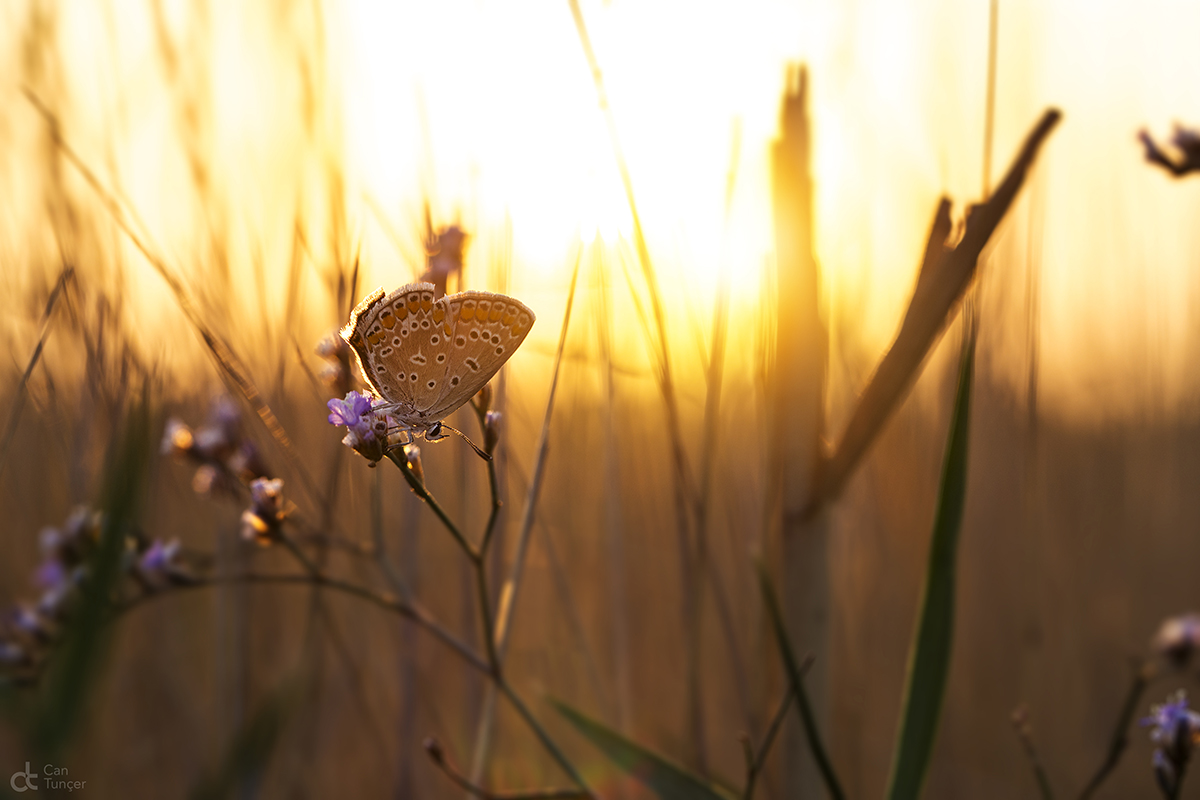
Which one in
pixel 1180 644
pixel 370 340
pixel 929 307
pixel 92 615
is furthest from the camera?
pixel 1180 644

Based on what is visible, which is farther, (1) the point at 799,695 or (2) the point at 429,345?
(2) the point at 429,345

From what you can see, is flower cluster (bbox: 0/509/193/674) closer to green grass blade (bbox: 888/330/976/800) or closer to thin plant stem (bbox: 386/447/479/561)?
thin plant stem (bbox: 386/447/479/561)

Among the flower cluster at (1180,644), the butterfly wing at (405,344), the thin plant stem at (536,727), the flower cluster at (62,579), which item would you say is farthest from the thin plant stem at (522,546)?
A: the flower cluster at (1180,644)

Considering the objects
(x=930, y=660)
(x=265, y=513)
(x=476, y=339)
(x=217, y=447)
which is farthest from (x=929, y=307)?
(x=217, y=447)

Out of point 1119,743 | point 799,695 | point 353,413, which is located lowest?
point 1119,743

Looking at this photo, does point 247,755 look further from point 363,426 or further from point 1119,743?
point 1119,743

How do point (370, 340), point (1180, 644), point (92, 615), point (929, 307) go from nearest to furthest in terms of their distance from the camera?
point (92, 615)
point (929, 307)
point (370, 340)
point (1180, 644)
